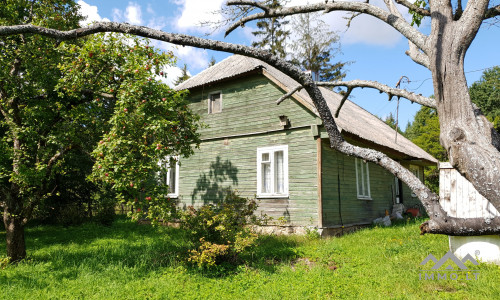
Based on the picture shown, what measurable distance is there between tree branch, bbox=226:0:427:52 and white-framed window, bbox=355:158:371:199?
30.3ft

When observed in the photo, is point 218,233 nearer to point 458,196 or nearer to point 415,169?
point 458,196

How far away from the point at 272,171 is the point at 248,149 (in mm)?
1317

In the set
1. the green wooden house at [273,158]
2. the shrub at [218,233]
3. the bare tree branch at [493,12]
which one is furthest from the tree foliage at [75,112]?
the bare tree branch at [493,12]

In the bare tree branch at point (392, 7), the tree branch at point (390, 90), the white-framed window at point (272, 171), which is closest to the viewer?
the tree branch at point (390, 90)

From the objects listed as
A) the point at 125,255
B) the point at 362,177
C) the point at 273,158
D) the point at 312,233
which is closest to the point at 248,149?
the point at 273,158

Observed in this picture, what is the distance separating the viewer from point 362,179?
43.3 feet

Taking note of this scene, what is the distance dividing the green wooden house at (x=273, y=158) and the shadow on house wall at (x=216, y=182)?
1.5 inches

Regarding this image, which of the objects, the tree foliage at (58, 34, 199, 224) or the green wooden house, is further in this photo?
the green wooden house

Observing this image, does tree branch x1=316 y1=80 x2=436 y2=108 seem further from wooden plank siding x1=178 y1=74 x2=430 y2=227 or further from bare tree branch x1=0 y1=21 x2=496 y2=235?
wooden plank siding x1=178 y1=74 x2=430 y2=227

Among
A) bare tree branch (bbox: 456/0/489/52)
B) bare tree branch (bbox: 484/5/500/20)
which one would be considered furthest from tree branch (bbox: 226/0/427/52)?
bare tree branch (bbox: 484/5/500/20)

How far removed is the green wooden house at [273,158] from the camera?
1064cm

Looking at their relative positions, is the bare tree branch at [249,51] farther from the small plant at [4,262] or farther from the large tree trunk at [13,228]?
the small plant at [4,262]

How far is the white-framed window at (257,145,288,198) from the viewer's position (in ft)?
36.7

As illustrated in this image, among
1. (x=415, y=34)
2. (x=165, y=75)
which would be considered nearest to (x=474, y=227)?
(x=415, y=34)
